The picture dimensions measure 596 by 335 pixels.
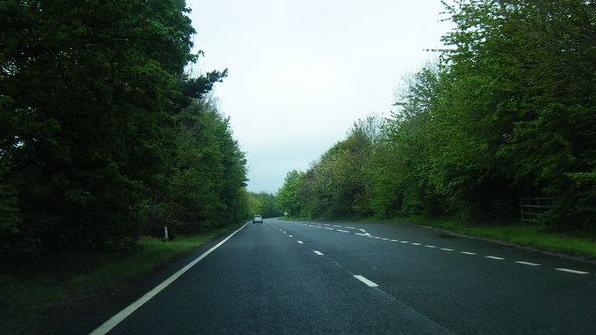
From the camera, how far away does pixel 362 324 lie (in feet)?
21.4

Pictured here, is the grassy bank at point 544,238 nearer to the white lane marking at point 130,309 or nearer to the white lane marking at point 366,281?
the white lane marking at point 366,281

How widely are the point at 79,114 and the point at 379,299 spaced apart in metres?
7.13

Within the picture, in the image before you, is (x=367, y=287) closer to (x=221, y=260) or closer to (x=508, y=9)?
(x=221, y=260)

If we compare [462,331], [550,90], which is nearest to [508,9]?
[550,90]

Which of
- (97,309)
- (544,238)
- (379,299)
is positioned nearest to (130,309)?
(97,309)

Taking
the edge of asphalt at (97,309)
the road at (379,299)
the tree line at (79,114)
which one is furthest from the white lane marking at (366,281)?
the tree line at (79,114)

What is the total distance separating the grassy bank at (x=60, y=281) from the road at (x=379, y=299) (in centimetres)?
120

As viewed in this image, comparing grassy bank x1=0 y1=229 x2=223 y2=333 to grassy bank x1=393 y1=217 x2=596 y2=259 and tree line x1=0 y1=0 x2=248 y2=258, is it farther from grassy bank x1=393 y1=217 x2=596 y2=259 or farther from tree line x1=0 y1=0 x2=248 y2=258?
grassy bank x1=393 y1=217 x2=596 y2=259

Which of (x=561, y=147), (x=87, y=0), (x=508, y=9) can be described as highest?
(x=508, y=9)

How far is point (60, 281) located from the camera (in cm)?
1053

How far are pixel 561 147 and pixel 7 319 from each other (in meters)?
17.6

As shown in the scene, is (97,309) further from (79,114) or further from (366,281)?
(79,114)

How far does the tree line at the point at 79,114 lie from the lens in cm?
952

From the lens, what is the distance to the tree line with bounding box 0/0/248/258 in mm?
9516
